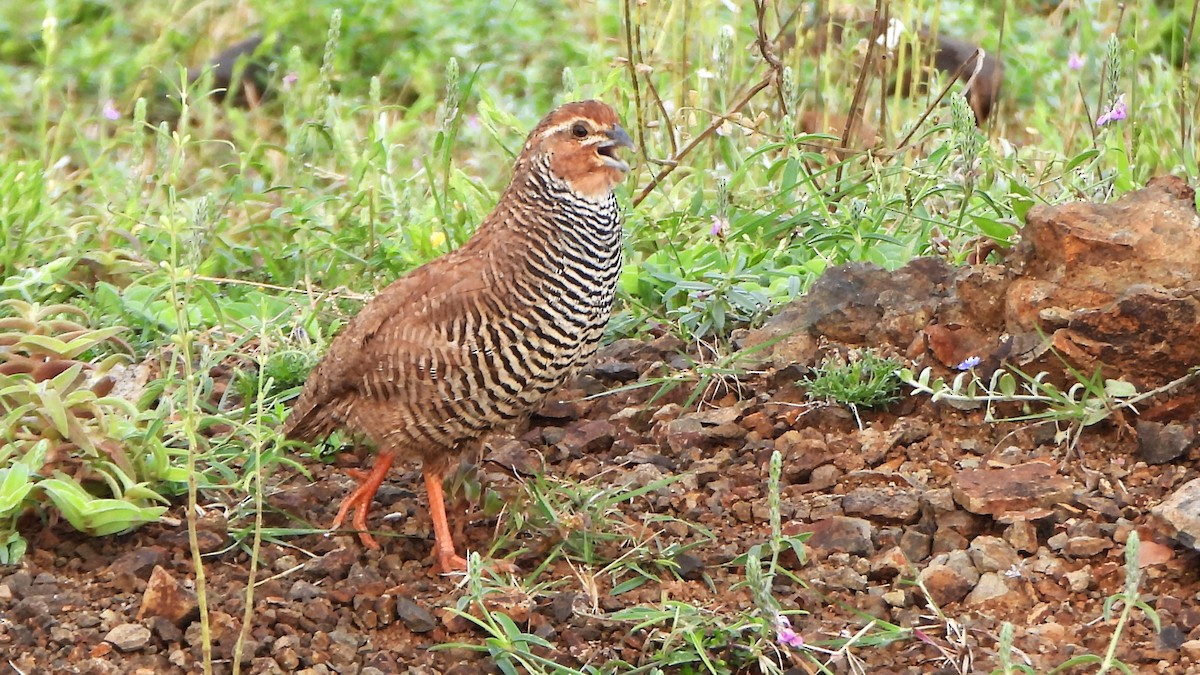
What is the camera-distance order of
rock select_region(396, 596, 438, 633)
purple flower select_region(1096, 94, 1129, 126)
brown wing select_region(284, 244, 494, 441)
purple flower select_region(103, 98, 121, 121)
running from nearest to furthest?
rock select_region(396, 596, 438, 633), brown wing select_region(284, 244, 494, 441), purple flower select_region(1096, 94, 1129, 126), purple flower select_region(103, 98, 121, 121)

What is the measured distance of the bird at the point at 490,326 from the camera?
3656mm

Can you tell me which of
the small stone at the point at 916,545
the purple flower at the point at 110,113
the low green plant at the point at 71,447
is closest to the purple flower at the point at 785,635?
the small stone at the point at 916,545

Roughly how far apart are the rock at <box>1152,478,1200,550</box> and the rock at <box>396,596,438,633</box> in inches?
61.4

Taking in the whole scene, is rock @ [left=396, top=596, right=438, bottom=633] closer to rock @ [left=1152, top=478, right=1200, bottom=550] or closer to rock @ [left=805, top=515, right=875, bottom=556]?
rock @ [left=805, top=515, right=875, bottom=556]

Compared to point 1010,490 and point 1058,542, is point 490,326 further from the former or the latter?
point 1058,542

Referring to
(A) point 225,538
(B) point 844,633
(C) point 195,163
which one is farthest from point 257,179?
(B) point 844,633

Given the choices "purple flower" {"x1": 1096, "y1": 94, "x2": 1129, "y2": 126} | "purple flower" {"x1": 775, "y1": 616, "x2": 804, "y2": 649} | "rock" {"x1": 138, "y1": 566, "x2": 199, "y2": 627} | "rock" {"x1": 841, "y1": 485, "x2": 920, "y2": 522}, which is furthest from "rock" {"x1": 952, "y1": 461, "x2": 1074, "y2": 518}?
"rock" {"x1": 138, "y1": 566, "x2": 199, "y2": 627}

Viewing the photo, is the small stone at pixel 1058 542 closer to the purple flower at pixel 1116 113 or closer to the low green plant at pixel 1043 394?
the low green plant at pixel 1043 394

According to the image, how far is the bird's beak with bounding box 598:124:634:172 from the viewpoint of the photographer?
388 cm

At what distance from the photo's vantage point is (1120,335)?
380cm

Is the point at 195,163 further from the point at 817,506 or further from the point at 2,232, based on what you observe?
the point at 817,506

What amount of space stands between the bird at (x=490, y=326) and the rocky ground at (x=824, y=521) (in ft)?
0.72

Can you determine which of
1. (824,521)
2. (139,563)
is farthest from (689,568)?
(139,563)

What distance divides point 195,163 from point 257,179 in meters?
0.49
